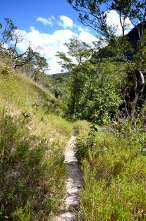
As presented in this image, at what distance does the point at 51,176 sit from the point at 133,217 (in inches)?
56.6

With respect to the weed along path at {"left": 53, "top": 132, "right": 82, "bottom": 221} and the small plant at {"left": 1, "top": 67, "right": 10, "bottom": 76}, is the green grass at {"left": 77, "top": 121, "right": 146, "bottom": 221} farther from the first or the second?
the small plant at {"left": 1, "top": 67, "right": 10, "bottom": 76}

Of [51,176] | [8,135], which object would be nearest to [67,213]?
[51,176]

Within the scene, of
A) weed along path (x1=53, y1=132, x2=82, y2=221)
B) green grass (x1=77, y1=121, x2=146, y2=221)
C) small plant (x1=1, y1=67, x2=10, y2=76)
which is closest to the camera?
green grass (x1=77, y1=121, x2=146, y2=221)

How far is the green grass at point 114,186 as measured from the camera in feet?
5.12

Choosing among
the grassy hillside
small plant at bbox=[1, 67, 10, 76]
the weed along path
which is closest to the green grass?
the weed along path

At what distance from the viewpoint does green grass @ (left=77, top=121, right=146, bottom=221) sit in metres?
1.56

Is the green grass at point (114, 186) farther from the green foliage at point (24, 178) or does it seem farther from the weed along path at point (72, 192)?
the green foliage at point (24, 178)

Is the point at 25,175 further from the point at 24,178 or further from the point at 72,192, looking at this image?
the point at 72,192

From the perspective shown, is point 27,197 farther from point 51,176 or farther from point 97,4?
point 97,4

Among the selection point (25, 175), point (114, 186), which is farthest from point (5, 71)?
point (114, 186)

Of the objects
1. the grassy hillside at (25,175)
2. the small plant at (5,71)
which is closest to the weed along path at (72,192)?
the grassy hillside at (25,175)

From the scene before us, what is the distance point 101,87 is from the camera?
1135cm

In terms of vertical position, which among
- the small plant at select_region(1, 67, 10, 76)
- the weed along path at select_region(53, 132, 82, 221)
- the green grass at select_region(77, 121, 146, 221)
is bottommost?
the weed along path at select_region(53, 132, 82, 221)

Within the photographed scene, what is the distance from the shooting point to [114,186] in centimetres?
194
